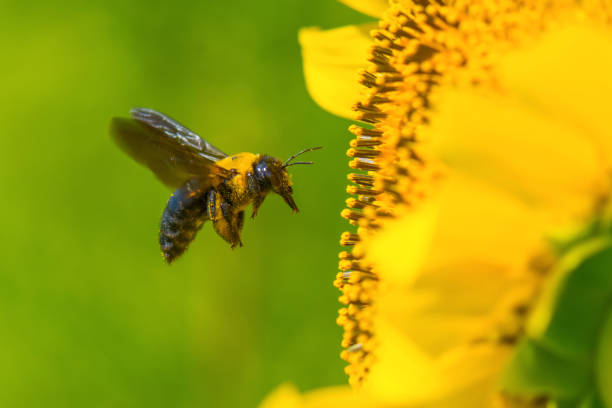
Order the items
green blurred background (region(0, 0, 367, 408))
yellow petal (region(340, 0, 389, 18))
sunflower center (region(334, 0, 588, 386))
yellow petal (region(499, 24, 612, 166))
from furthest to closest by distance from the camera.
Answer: green blurred background (region(0, 0, 367, 408)), yellow petal (region(340, 0, 389, 18)), sunflower center (region(334, 0, 588, 386)), yellow petal (region(499, 24, 612, 166))

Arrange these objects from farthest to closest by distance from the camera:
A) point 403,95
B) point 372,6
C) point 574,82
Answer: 1. point 372,6
2. point 403,95
3. point 574,82

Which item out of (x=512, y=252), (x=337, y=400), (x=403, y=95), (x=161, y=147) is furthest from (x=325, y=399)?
(x=161, y=147)

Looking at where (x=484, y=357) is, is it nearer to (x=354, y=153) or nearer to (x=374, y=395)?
(x=374, y=395)

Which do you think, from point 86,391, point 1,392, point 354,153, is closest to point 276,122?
point 86,391

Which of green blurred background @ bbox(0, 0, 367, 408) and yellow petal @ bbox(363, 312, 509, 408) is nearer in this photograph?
yellow petal @ bbox(363, 312, 509, 408)

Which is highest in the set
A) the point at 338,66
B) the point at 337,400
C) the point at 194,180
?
the point at 338,66

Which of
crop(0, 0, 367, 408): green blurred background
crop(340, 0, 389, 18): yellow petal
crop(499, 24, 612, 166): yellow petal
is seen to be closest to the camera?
crop(499, 24, 612, 166): yellow petal

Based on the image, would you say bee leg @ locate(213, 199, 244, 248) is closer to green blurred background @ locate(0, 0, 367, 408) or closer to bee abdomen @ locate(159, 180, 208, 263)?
bee abdomen @ locate(159, 180, 208, 263)

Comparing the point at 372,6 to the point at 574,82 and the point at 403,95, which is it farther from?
the point at 574,82

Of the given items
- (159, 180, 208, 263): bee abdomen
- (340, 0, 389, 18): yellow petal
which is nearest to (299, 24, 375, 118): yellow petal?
(340, 0, 389, 18): yellow petal
